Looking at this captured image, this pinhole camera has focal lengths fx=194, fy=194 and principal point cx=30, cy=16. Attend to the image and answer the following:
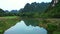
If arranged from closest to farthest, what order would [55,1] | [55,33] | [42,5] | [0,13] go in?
[55,33] < [0,13] < [55,1] < [42,5]

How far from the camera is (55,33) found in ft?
42.2

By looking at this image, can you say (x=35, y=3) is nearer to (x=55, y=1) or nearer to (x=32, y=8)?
(x=32, y=8)

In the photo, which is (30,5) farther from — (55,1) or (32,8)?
(55,1)

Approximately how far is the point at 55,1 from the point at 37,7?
541cm

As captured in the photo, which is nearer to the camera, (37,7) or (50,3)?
(50,3)

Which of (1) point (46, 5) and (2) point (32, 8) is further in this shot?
(2) point (32, 8)

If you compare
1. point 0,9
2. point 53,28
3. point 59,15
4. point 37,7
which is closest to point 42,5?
point 37,7

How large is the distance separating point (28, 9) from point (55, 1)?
6.99 metres

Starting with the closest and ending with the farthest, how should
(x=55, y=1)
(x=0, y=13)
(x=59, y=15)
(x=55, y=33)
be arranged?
1. (x=55, y=33)
2. (x=59, y=15)
3. (x=0, y=13)
4. (x=55, y=1)

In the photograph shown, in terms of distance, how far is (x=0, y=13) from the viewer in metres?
35.8

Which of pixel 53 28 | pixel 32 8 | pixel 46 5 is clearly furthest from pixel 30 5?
pixel 53 28

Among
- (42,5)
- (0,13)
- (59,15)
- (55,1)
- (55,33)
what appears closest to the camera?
(55,33)

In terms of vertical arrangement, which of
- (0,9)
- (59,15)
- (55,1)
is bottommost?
(59,15)

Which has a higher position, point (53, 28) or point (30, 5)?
point (30, 5)
